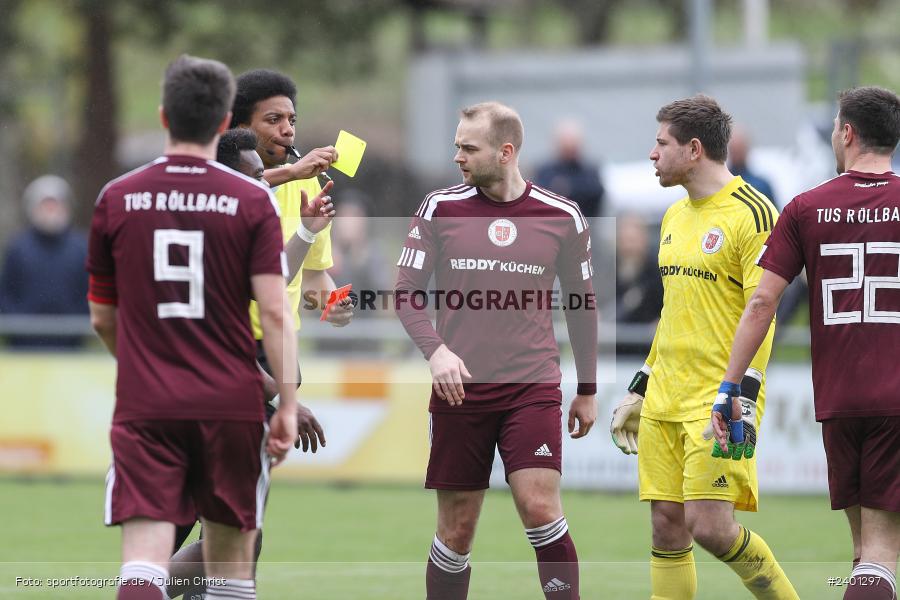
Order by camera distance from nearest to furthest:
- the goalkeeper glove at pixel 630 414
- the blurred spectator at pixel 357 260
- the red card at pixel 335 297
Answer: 1. the red card at pixel 335 297
2. the goalkeeper glove at pixel 630 414
3. the blurred spectator at pixel 357 260

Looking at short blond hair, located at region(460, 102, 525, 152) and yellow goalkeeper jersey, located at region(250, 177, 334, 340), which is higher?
short blond hair, located at region(460, 102, 525, 152)

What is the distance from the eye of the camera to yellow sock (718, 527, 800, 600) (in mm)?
6941

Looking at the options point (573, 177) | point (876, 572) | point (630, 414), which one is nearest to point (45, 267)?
point (573, 177)

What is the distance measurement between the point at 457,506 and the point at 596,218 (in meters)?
8.25

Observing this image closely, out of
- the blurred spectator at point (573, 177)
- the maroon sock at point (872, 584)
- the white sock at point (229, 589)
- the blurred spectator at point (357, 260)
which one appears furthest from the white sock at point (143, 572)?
the blurred spectator at point (573, 177)

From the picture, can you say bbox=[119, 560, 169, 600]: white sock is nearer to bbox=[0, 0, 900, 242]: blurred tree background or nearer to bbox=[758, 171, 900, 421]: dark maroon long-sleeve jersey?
bbox=[758, 171, 900, 421]: dark maroon long-sleeve jersey

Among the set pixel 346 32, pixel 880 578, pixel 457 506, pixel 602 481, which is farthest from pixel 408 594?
pixel 346 32

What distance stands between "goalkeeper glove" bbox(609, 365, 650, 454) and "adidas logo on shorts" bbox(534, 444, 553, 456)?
0.53m

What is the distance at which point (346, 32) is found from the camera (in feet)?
84.9

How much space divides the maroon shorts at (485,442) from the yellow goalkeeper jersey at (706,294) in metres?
0.54

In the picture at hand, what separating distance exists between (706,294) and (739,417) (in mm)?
726

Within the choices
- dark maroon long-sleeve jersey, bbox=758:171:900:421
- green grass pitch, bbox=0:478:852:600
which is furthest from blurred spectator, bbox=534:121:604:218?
dark maroon long-sleeve jersey, bbox=758:171:900:421

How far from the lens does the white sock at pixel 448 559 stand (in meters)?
7.06

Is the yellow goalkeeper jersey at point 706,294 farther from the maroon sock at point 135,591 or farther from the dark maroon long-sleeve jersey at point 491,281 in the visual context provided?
the maroon sock at point 135,591
